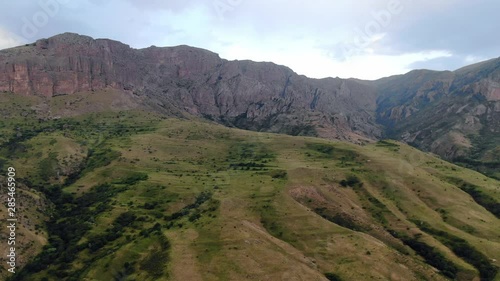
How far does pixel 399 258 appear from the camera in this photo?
619 feet

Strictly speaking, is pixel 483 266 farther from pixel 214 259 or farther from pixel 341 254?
pixel 214 259

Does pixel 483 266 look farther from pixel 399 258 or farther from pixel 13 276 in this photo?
pixel 13 276

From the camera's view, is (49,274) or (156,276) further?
(49,274)

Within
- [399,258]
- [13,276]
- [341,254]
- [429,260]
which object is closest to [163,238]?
[13,276]

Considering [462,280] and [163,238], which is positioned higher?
[163,238]

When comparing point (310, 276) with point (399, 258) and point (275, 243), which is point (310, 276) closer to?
point (275, 243)

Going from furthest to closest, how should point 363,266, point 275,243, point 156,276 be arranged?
point 275,243 → point 363,266 → point 156,276

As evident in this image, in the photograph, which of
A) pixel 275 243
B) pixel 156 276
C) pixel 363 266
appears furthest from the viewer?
pixel 275 243

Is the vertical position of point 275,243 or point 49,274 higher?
point 275,243

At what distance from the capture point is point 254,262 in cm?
16950

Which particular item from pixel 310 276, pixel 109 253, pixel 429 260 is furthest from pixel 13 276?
pixel 429 260

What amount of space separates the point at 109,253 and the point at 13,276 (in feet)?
126

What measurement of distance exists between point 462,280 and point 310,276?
220 feet

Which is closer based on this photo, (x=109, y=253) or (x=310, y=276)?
(x=310, y=276)
